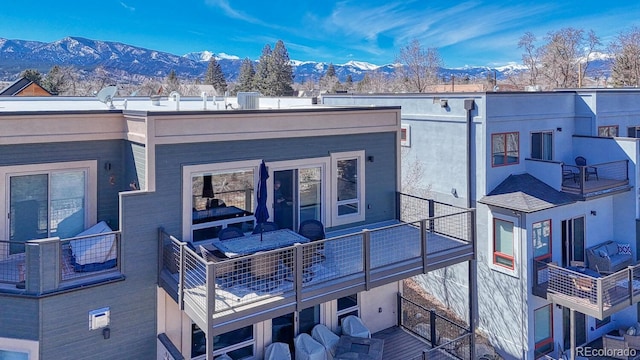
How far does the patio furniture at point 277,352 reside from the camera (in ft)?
32.1

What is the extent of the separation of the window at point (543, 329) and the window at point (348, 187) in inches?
343

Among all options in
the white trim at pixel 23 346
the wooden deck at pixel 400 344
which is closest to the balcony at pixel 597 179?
the wooden deck at pixel 400 344

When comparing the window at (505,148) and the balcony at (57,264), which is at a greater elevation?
the window at (505,148)

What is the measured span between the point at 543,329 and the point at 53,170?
16.4 meters

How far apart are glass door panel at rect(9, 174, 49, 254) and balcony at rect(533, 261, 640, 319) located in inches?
578

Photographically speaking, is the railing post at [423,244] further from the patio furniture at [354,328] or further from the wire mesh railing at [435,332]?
the patio furniture at [354,328]

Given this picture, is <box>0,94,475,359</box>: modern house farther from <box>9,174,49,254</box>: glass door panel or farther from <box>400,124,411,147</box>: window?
<box>400,124,411,147</box>: window

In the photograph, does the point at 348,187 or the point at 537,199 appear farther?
the point at 537,199

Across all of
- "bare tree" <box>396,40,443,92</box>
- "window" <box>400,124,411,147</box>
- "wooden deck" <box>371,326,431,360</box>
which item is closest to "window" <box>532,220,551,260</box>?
"window" <box>400,124,411,147</box>

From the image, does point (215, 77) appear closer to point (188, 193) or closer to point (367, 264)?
point (188, 193)

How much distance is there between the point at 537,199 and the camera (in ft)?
48.1

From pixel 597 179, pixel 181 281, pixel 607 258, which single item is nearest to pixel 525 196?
pixel 597 179

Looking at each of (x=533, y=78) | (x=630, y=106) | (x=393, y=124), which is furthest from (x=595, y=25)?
(x=393, y=124)

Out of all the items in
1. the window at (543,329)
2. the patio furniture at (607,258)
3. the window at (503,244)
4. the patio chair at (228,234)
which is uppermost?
the patio chair at (228,234)
